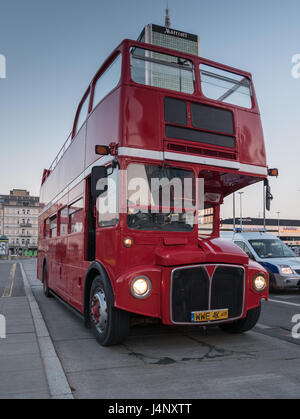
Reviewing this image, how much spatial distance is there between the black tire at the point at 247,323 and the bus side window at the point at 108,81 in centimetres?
386

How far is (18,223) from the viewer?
11406 centimetres

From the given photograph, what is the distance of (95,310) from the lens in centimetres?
585

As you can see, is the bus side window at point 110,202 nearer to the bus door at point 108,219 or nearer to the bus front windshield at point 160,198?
the bus door at point 108,219

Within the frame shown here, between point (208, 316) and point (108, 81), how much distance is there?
146 inches

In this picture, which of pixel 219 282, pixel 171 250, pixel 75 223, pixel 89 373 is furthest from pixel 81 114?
pixel 89 373

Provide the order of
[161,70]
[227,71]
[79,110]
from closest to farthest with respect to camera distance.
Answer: [161,70]
[227,71]
[79,110]

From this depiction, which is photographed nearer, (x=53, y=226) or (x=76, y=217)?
(x=76, y=217)

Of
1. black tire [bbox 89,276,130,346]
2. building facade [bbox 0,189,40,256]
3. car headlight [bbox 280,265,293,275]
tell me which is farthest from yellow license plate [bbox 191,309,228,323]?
building facade [bbox 0,189,40,256]

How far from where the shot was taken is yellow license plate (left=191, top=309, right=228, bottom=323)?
5160 mm

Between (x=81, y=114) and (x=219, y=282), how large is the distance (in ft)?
14.4

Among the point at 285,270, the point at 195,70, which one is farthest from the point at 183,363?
the point at 285,270

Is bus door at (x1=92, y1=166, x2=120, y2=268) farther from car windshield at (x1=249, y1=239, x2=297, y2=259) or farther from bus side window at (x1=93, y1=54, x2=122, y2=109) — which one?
car windshield at (x1=249, y1=239, x2=297, y2=259)

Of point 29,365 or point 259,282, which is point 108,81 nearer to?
point 259,282
